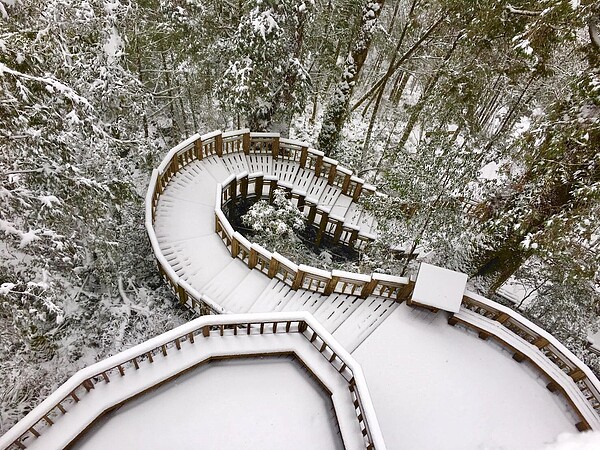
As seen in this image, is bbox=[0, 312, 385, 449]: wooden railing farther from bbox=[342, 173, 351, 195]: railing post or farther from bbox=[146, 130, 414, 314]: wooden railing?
bbox=[342, 173, 351, 195]: railing post

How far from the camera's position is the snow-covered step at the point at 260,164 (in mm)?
13383

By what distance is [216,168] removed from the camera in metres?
12.6

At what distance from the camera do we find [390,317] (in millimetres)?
→ 8391

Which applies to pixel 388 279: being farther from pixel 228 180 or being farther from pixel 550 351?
pixel 228 180

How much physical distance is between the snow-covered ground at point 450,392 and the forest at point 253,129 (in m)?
2.53

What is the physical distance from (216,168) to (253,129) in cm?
276

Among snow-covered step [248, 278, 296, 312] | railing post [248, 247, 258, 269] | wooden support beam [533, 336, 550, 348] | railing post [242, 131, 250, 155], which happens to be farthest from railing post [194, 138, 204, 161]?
wooden support beam [533, 336, 550, 348]

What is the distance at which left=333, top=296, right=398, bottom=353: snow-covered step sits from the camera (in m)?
7.92

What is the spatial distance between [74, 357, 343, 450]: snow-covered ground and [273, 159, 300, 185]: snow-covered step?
319 inches

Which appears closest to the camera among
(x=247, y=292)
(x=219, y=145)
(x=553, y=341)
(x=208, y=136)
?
(x=553, y=341)

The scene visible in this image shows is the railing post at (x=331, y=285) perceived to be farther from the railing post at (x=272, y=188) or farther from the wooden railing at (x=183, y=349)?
the railing post at (x=272, y=188)

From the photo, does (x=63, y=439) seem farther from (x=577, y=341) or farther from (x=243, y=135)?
(x=577, y=341)

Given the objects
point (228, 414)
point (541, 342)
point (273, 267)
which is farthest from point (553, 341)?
point (228, 414)

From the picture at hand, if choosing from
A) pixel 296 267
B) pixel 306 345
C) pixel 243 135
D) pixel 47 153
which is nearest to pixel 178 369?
pixel 306 345
